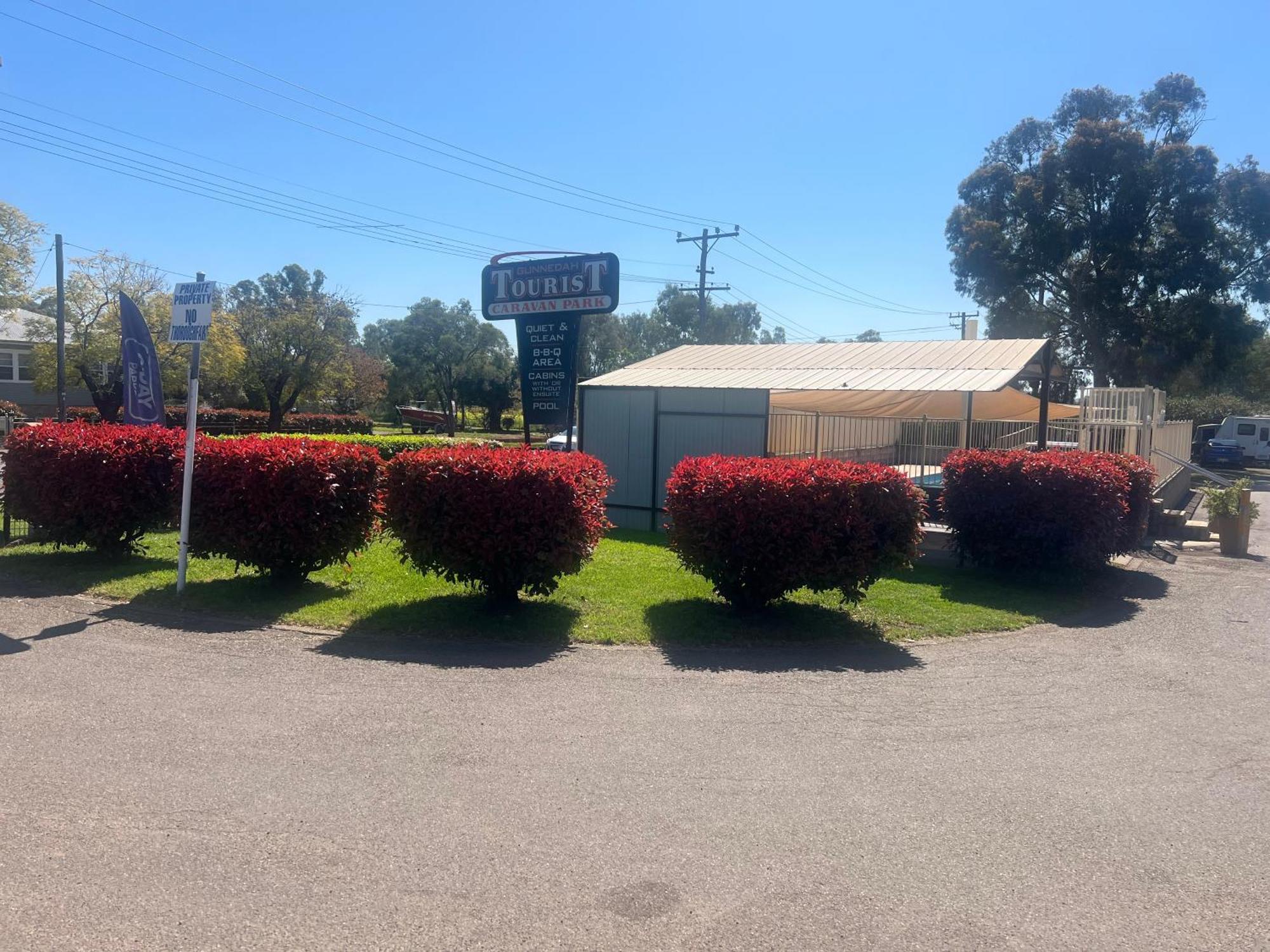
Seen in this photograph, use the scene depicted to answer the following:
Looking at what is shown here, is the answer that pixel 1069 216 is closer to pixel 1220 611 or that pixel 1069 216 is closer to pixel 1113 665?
pixel 1220 611

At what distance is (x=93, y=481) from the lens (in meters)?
10.4

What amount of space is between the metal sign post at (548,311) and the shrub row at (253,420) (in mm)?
27333

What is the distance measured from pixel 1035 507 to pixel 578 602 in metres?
5.36

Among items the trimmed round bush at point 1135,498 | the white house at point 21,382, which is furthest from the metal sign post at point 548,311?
the white house at point 21,382

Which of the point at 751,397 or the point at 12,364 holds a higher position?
the point at 12,364

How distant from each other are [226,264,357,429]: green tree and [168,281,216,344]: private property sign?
102 feet

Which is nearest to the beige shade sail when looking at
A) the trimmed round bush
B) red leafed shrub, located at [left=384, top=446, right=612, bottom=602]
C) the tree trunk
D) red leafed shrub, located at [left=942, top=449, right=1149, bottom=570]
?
the trimmed round bush

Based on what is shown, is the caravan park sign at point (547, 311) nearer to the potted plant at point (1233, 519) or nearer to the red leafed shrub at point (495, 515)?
the red leafed shrub at point (495, 515)

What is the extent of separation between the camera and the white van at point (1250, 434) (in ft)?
142

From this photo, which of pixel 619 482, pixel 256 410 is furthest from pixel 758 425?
pixel 256 410

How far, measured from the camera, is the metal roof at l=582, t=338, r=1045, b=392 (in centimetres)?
1605

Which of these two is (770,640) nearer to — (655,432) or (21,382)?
(655,432)

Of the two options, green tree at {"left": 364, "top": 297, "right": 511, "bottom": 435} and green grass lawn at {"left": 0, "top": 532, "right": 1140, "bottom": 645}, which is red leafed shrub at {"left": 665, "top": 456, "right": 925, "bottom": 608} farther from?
green tree at {"left": 364, "top": 297, "right": 511, "bottom": 435}

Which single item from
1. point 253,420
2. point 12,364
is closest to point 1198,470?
point 253,420
